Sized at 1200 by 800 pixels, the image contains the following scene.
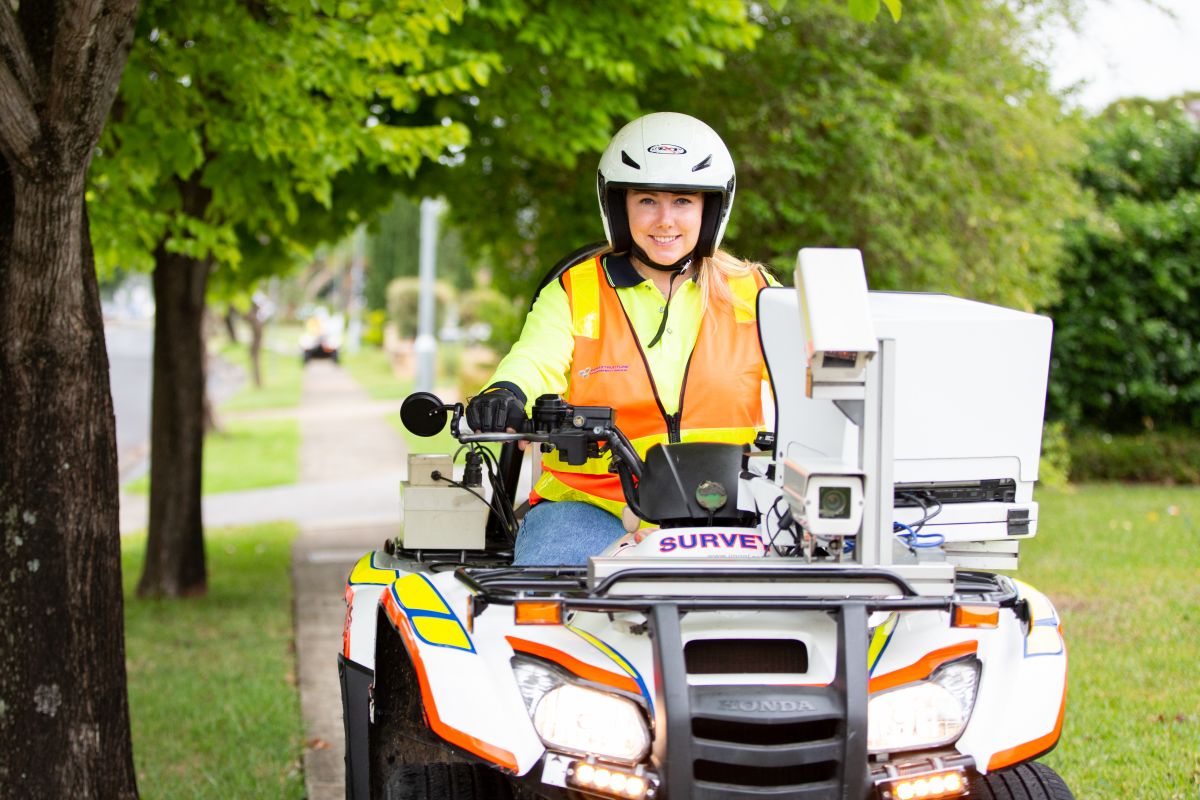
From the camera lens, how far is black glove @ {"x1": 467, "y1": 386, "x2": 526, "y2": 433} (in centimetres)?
339

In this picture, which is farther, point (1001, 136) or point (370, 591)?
point (1001, 136)

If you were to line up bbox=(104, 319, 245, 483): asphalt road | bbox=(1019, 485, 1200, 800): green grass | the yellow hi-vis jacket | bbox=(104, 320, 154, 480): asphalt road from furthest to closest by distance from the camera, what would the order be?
bbox=(104, 320, 154, 480): asphalt road < bbox=(104, 319, 245, 483): asphalt road < bbox=(1019, 485, 1200, 800): green grass < the yellow hi-vis jacket

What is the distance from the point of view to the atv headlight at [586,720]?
2805mm

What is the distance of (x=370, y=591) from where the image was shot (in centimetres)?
388

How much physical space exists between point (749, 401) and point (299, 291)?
85.3m

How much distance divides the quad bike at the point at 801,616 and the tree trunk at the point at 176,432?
732cm

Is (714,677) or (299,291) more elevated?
(299,291)

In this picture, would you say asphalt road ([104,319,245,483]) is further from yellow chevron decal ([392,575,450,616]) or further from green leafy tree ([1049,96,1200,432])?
green leafy tree ([1049,96,1200,432])

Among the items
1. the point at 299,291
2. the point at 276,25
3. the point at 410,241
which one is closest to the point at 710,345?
the point at 276,25

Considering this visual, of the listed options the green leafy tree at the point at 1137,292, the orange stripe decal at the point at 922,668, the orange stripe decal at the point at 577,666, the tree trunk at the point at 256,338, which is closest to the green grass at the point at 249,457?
the tree trunk at the point at 256,338

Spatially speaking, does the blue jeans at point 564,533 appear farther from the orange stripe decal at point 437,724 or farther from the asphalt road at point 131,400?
the asphalt road at point 131,400

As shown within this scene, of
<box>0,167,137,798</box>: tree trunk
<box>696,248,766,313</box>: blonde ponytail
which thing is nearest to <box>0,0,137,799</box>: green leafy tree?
<box>0,167,137,798</box>: tree trunk

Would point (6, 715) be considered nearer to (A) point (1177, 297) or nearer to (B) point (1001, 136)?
(B) point (1001, 136)

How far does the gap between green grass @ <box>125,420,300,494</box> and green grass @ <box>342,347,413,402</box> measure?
8.29 ft
